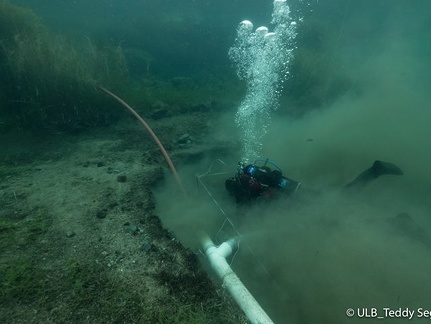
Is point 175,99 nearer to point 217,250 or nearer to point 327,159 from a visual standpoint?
point 327,159

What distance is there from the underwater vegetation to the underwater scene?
4 centimetres

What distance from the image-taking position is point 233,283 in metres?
3.30

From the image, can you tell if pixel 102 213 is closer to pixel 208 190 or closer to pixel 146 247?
pixel 146 247

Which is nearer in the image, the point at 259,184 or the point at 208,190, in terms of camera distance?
the point at 259,184

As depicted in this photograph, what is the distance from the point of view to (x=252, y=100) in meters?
11.8

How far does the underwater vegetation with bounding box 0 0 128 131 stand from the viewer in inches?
287

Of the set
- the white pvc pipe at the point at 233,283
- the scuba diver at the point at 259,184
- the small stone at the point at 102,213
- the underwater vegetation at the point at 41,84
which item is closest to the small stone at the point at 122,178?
the small stone at the point at 102,213

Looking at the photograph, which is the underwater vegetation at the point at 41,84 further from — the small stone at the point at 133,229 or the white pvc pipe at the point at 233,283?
the white pvc pipe at the point at 233,283

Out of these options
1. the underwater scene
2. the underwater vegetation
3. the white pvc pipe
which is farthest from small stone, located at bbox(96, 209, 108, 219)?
the underwater vegetation

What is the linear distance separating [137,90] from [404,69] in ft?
54.1

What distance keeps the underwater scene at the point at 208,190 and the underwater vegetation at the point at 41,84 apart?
0.04 metres

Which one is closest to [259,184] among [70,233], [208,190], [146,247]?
[208,190]

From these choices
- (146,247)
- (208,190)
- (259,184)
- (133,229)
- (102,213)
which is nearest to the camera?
(146,247)

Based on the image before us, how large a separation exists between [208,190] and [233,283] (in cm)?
262
